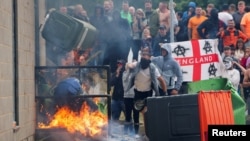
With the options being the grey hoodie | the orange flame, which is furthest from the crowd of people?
the orange flame

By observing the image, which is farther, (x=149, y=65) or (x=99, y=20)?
(x=99, y=20)

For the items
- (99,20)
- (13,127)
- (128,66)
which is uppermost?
(99,20)

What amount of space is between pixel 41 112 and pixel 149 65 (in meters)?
3.20

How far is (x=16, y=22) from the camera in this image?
33.9ft

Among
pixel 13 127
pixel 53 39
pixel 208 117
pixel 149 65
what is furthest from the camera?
pixel 149 65

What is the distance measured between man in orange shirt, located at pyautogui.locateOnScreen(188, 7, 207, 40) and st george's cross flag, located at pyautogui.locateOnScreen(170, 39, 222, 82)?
2.07 meters

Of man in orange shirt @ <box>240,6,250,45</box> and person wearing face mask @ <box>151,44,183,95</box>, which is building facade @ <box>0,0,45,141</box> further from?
man in orange shirt @ <box>240,6,250,45</box>

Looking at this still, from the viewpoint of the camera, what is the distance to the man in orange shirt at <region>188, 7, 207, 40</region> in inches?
700

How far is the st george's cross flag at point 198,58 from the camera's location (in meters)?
15.5

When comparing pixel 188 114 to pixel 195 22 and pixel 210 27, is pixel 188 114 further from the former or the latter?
pixel 195 22

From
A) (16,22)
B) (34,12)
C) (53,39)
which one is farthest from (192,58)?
(16,22)

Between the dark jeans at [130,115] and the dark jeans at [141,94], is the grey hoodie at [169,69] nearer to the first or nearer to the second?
the dark jeans at [141,94]

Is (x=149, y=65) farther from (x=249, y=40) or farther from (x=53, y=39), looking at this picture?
(x=249, y=40)

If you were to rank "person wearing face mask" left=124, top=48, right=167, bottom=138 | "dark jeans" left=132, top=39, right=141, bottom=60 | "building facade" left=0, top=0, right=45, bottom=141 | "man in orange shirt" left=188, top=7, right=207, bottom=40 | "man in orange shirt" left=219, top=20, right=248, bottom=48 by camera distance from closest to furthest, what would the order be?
→ "building facade" left=0, top=0, right=45, bottom=141, "person wearing face mask" left=124, top=48, right=167, bottom=138, "dark jeans" left=132, top=39, right=141, bottom=60, "man in orange shirt" left=219, top=20, right=248, bottom=48, "man in orange shirt" left=188, top=7, right=207, bottom=40
